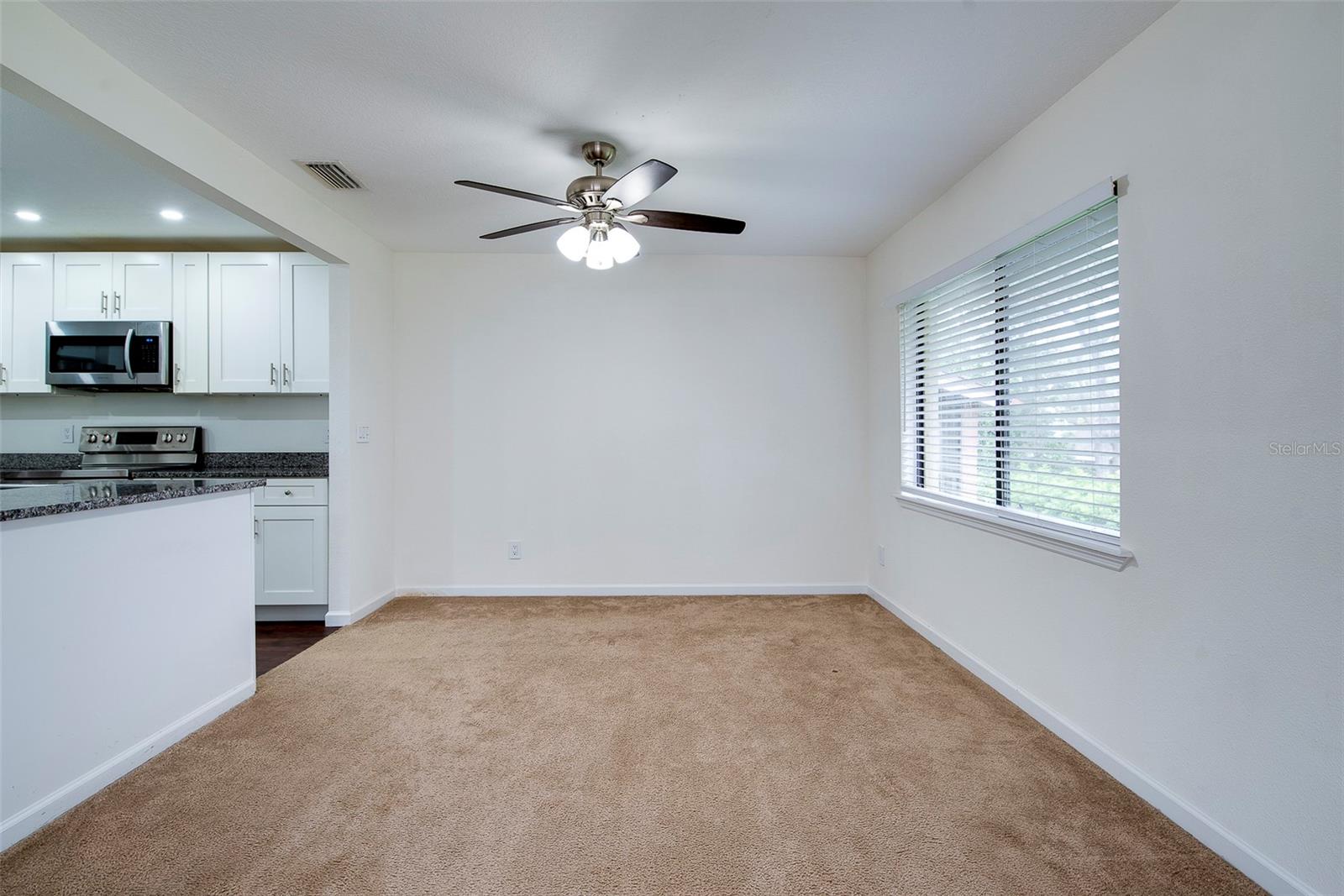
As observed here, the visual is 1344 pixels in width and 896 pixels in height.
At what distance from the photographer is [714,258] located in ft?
12.9

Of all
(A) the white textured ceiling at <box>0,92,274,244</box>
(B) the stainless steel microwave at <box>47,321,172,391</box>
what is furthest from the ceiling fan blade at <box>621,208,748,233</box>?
(B) the stainless steel microwave at <box>47,321,172,391</box>

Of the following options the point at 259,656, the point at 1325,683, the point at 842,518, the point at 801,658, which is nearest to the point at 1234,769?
the point at 1325,683

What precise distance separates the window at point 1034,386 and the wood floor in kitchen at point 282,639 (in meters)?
3.70

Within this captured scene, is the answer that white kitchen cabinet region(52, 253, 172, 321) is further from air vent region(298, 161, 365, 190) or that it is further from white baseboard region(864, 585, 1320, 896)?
white baseboard region(864, 585, 1320, 896)

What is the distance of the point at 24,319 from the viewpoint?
12.0 feet

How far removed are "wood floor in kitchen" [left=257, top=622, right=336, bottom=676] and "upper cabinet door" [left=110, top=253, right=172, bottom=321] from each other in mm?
2246

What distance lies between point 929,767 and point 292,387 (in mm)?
4198

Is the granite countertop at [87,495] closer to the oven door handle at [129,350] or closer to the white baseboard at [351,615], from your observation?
the white baseboard at [351,615]

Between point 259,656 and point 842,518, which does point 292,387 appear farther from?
point 842,518

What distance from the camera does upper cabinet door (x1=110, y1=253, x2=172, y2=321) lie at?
3613mm

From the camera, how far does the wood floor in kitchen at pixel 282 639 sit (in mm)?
2877

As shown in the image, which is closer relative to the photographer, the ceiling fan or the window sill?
the window sill

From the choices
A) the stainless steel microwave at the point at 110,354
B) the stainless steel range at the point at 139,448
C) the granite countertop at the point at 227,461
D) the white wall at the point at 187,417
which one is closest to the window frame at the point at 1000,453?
the granite countertop at the point at 227,461

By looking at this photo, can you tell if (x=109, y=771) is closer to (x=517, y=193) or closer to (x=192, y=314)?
(x=517, y=193)
